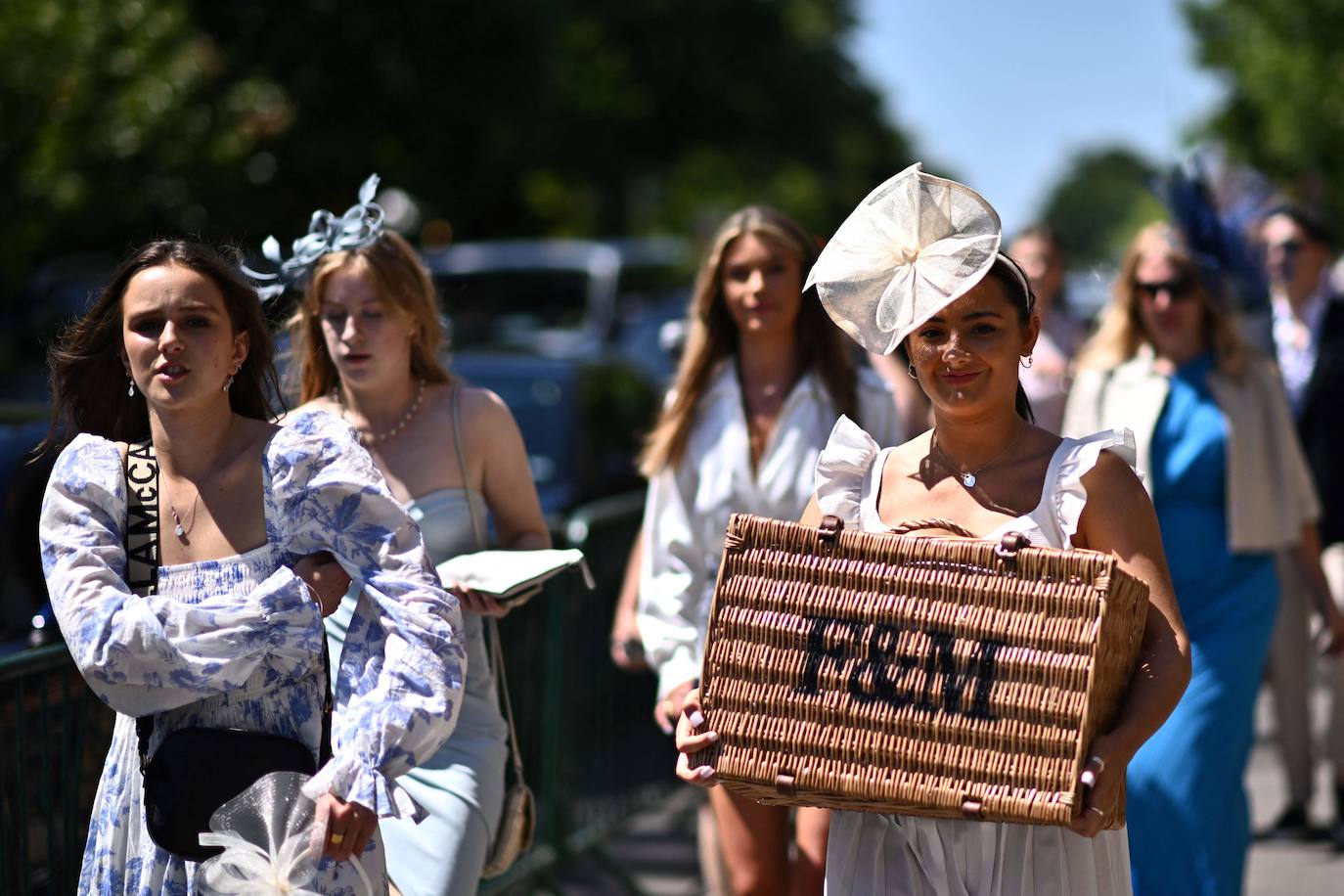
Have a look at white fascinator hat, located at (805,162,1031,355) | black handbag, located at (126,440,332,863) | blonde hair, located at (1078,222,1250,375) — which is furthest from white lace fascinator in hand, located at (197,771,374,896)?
blonde hair, located at (1078,222,1250,375)

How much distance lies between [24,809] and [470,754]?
968 mm

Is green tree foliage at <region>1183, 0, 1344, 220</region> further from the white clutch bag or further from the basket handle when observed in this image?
the basket handle

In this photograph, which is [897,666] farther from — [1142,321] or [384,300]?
[1142,321]

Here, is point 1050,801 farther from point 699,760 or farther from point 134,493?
point 134,493

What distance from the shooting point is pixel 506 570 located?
401cm

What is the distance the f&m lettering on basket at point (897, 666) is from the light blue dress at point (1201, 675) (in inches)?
86.1

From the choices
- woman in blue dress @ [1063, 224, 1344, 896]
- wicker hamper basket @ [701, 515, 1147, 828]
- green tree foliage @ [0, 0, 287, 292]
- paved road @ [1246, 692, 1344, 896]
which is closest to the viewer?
wicker hamper basket @ [701, 515, 1147, 828]

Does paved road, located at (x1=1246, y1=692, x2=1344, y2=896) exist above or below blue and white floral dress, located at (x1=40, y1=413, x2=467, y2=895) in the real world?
below

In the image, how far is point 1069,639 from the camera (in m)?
2.82

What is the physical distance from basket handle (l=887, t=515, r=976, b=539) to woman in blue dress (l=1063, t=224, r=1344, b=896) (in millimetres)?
2031

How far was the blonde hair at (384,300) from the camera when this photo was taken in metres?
4.41

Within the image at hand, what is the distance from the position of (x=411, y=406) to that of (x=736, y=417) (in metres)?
0.98

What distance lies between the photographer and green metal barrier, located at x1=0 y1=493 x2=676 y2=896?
384cm

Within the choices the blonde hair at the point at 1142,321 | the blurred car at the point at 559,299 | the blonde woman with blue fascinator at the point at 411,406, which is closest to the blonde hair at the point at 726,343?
the blonde woman with blue fascinator at the point at 411,406
